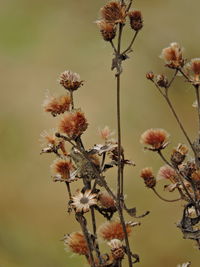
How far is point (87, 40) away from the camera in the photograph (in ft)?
4.59

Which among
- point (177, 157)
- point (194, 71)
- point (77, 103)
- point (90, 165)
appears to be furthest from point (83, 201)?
point (77, 103)

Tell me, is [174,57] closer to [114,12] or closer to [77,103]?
[114,12]

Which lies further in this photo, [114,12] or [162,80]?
[162,80]

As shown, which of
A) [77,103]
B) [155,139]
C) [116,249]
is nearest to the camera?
[116,249]

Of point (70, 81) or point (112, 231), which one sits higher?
point (70, 81)

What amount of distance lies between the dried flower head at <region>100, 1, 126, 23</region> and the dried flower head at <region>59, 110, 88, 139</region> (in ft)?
0.38

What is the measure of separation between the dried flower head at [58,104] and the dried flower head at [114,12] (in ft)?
0.34

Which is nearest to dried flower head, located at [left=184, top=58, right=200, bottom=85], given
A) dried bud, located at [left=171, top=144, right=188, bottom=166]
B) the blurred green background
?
dried bud, located at [left=171, top=144, right=188, bottom=166]

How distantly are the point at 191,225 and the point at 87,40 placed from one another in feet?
2.62

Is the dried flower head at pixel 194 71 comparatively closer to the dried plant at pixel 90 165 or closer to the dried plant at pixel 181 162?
the dried plant at pixel 181 162

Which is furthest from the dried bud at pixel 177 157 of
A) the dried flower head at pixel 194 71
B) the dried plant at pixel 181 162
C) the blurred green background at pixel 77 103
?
the blurred green background at pixel 77 103

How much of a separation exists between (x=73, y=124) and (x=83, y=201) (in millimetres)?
89

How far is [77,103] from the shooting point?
133 centimetres

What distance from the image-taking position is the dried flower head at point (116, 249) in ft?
1.97
